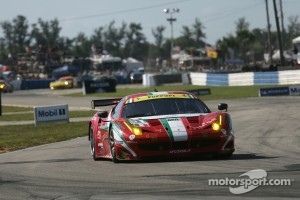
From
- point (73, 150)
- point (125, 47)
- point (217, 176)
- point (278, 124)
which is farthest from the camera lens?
point (125, 47)

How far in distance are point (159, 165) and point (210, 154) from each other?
100 cm

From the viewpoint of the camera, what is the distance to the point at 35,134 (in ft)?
73.6

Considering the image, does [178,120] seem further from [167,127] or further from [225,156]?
[225,156]

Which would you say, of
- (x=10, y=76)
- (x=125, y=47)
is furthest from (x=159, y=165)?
(x=125, y=47)

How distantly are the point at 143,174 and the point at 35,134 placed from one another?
42.1ft

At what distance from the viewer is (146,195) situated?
8.08 m

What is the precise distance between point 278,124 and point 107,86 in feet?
124

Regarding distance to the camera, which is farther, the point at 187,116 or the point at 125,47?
the point at 125,47

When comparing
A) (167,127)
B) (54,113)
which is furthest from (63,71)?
(167,127)

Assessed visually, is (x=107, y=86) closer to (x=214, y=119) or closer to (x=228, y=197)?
(x=214, y=119)

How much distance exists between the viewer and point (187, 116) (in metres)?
12.0

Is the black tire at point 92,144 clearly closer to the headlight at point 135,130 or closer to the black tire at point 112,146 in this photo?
the black tire at point 112,146

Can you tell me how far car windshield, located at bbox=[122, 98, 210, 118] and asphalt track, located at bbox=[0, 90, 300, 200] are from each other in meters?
0.98

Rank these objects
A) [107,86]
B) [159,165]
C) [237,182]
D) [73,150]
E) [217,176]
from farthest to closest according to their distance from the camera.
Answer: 1. [107,86]
2. [73,150]
3. [159,165]
4. [217,176]
5. [237,182]
